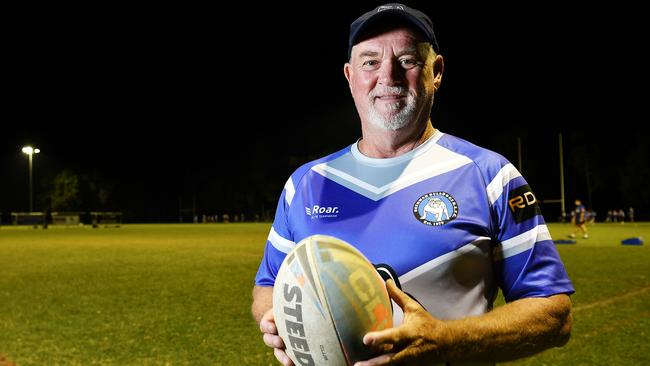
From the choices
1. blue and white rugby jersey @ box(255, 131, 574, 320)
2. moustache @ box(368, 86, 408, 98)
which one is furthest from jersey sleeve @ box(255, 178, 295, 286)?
moustache @ box(368, 86, 408, 98)

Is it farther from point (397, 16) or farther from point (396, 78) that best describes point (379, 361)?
point (397, 16)

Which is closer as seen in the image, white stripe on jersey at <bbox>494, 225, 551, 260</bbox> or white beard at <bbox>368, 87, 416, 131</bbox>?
white stripe on jersey at <bbox>494, 225, 551, 260</bbox>

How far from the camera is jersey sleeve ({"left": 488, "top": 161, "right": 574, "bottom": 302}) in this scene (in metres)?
2.12

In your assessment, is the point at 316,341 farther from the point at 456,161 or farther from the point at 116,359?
the point at 116,359

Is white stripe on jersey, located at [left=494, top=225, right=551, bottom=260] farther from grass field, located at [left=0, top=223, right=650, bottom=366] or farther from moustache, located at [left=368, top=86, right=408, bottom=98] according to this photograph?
grass field, located at [left=0, top=223, right=650, bottom=366]

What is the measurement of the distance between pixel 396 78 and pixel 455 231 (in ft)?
2.15

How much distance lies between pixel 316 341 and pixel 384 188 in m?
0.71

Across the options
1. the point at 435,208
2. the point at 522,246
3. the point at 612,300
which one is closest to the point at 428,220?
the point at 435,208

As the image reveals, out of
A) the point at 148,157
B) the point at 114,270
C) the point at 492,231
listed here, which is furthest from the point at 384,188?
the point at 148,157

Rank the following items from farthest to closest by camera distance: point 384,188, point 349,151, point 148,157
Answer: point 148,157, point 349,151, point 384,188

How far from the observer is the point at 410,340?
1763 millimetres

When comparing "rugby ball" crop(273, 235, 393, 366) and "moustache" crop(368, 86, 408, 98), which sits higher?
"moustache" crop(368, 86, 408, 98)

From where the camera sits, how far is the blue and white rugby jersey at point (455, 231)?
83.8 inches

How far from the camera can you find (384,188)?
230cm
